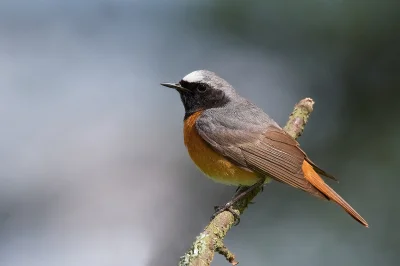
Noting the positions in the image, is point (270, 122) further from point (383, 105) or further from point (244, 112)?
point (383, 105)

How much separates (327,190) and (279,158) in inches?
15.5

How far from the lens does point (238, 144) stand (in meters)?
5.25

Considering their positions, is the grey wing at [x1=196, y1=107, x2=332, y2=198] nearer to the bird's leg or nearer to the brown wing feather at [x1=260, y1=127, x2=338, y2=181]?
the brown wing feather at [x1=260, y1=127, x2=338, y2=181]

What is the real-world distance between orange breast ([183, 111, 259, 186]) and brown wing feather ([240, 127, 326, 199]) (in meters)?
0.09

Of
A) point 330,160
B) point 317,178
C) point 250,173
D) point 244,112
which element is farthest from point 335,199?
point 330,160

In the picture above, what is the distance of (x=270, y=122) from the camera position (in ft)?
17.7

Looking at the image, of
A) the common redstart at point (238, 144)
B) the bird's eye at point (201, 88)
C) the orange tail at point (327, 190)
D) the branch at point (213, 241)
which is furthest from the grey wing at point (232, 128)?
the orange tail at point (327, 190)

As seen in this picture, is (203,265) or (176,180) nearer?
(203,265)

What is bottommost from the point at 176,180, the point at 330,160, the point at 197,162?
the point at 176,180

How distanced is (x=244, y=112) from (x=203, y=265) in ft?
6.04

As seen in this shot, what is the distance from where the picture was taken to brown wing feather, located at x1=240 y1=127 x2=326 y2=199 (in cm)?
502

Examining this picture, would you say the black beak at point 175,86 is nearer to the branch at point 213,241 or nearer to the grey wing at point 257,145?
the grey wing at point 257,145

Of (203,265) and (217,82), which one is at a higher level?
(217,82)

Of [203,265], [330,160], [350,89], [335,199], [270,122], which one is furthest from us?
[350,89]
